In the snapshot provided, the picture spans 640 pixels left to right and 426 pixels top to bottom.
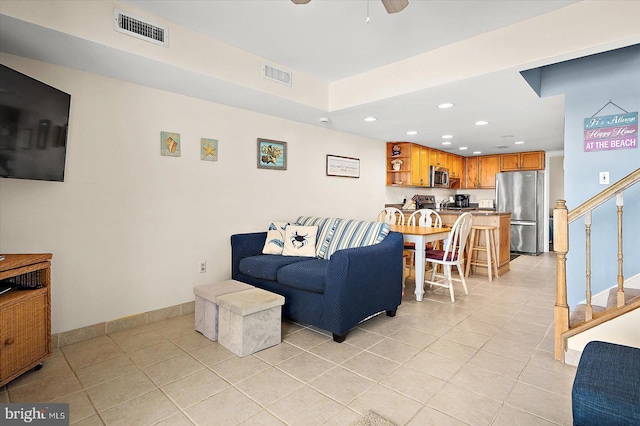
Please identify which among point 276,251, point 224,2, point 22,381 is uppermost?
point 224,2

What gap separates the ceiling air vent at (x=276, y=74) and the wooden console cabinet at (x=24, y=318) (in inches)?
92.7

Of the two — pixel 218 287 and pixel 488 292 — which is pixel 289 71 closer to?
pixel 218 287

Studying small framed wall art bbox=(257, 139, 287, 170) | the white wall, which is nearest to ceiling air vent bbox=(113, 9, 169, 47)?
the white wall

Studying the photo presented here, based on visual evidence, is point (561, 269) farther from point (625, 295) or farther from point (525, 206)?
point (525, 206)

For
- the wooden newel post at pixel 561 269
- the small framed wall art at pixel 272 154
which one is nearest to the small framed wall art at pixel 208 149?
the small framed wall art at pixel 272 154

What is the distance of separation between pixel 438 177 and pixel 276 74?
4.75 meters

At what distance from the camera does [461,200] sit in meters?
8.12

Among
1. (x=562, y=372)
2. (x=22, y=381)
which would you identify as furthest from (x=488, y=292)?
(x=22, y=381)

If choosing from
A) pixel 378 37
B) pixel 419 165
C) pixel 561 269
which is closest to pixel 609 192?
pixel 561 269

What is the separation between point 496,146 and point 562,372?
524cm

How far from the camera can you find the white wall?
8.38 feet

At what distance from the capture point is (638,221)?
271 cm

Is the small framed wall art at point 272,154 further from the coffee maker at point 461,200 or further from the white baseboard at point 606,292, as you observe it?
the coffee maker at point 461,200

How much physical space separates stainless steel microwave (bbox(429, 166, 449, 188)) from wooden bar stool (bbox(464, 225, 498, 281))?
196 cm
